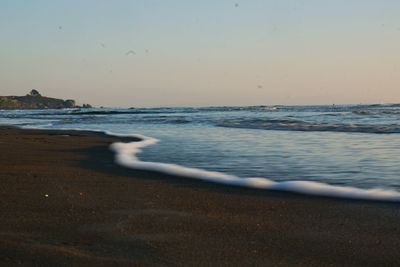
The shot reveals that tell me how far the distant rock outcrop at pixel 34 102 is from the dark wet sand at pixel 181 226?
12421cm

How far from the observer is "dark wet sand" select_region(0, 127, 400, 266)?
125 inches

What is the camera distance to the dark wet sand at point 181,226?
3180 millimetres

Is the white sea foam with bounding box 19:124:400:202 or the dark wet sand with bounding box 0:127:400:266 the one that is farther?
the white sea foam with bounding box 19:124:400:202

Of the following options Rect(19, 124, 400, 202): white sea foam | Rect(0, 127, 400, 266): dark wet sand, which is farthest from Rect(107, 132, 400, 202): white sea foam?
Rect(0, 127, 400, 266): dark wet sand

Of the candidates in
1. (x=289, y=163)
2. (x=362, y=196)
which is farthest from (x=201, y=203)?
(x=289, y=163)

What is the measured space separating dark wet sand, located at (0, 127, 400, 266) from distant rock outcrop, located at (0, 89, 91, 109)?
408ft

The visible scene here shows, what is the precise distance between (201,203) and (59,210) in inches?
51.2

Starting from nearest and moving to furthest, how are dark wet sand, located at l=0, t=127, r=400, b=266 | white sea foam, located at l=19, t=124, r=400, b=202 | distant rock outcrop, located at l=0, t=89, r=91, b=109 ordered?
1. dark wet sand, located at l=0, t=127, r=400, b=266
2. white sea foam, located at l=19, t=124, r=400, b=202
3. distant rock outcrop, located at l=0, t=89, r=91, b=109

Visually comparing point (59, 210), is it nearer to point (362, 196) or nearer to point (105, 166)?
point (362, 196)

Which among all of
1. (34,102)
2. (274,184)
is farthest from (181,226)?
(34,102)

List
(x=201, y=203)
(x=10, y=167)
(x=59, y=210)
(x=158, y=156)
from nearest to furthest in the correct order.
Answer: (x=59, y=210), (x=201, y=203), (x=10, y=167), (x=158, y=156)

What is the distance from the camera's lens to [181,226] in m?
4.00

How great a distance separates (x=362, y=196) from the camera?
5.20m

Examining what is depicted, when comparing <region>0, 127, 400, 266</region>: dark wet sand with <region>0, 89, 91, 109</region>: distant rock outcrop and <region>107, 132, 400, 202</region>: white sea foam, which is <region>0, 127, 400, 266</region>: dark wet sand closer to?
<region>107, 132, 400, 202</region>: white sea foam
